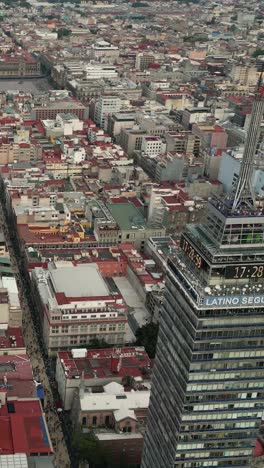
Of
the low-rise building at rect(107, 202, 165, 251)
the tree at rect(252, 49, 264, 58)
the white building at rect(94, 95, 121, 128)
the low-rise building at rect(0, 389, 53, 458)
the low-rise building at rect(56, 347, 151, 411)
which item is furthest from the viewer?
the tree at rect(252, 49, 264, 58)

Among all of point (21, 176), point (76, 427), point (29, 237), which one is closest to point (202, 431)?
point (76, 427)

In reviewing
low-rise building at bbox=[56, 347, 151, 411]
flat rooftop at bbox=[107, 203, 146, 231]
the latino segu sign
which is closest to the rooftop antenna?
the latino segu sign

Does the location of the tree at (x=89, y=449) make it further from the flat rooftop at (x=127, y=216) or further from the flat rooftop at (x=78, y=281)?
the flat rooftop at (x=127, y=216)

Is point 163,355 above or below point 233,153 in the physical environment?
above

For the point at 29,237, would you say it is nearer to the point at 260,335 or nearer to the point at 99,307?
the point at 99,307

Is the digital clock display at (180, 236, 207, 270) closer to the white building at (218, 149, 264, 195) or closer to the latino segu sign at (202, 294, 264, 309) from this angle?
the latino segu sign at (202, 294, 264, 309)

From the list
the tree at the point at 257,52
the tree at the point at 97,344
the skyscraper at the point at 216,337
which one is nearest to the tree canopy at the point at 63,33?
the tree at the point at 257,52
